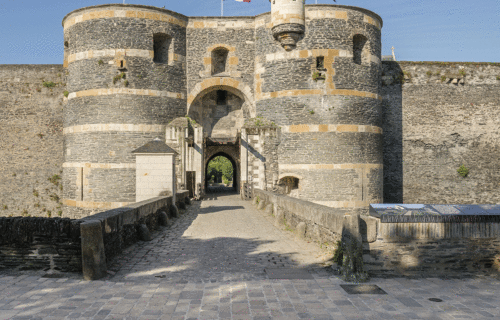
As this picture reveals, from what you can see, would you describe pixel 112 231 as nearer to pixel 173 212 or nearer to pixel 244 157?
pixel 173 212

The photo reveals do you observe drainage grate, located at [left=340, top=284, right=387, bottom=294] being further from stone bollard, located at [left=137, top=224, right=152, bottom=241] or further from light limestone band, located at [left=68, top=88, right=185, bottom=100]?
light limestone band, located at [left=68, top=88, right=185, bottom=100]

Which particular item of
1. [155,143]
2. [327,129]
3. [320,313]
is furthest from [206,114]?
[320,313]

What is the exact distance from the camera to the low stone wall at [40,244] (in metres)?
5.39

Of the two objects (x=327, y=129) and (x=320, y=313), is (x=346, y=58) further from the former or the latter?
(x=320, y=313)

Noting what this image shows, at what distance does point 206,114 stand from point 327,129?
6.16m

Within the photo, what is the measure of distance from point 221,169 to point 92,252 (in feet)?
131

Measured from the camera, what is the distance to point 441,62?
20156mm

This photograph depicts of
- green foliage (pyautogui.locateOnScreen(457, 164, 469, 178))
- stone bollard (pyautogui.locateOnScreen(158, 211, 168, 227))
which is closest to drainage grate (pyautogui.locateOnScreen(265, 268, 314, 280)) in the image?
stone bollard (pyautogui.locateOnScreen(158, 211, 168, 227))

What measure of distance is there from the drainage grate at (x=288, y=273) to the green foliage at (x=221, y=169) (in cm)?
3835

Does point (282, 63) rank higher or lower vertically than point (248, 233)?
higher

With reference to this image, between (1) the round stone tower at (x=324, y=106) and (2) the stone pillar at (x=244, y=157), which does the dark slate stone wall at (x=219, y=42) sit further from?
(2) the stone pillar at (x=244, y=157)

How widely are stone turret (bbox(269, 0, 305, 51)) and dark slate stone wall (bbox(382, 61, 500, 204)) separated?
5.41 meters

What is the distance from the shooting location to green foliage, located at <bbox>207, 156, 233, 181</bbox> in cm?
4419

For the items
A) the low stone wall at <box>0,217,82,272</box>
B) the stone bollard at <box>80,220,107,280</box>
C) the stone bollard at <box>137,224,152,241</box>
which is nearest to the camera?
the stone bollard at <box>80,220,107,280</box>
